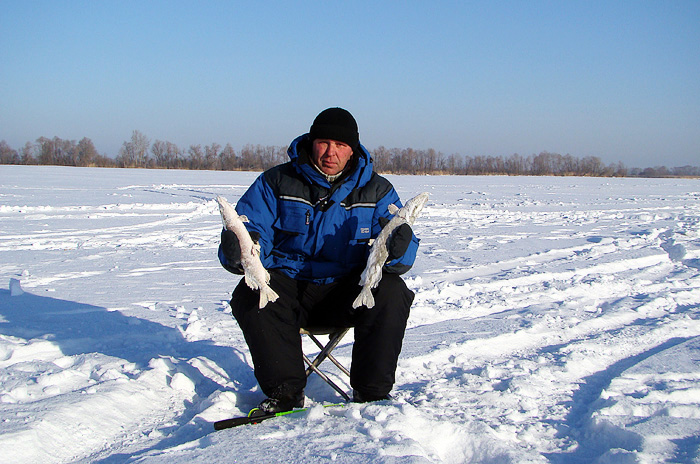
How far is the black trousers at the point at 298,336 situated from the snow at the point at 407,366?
0.14 m

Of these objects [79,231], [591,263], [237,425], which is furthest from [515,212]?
[237,425]

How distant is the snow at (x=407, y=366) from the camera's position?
1840 mm

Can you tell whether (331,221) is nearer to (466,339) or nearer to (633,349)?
(466,339)

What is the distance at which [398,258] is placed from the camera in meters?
2.19

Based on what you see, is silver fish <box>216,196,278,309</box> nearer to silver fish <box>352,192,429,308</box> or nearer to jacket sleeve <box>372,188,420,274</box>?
silver fish <box>352,192,429,308</box>

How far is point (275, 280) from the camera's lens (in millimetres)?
2297

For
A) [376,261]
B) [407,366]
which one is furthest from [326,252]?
[407,366]

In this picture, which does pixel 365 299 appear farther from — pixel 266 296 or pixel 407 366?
pixel 407 366

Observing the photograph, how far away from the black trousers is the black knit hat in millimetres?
662

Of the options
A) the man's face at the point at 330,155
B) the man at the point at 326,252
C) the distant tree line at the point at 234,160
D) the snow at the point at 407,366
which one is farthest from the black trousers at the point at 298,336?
the distant tree line at the point at 234,160

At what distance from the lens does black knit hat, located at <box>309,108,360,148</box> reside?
233 centimetres

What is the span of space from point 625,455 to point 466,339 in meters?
1.43

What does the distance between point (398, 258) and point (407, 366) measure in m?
0.86

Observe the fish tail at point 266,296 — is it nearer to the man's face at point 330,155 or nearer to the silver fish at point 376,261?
the silver fish at point 376,261
